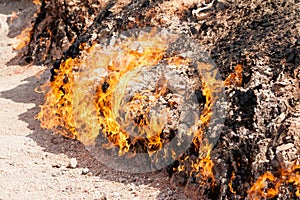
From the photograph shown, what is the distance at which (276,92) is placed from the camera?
6.93 meters

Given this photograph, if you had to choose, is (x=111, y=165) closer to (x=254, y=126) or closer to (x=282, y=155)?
(x=254, y=126)

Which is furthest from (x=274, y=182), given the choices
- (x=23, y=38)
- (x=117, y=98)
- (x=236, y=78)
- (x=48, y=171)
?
(x=23, y=38)

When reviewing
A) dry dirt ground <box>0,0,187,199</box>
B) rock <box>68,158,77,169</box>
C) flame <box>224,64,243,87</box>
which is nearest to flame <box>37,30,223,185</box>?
flame <box>224,64,243,87</box>

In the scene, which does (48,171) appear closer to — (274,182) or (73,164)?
(73,164)

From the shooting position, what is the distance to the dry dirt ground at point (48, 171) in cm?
750

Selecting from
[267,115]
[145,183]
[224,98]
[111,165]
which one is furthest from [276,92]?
[111,165]

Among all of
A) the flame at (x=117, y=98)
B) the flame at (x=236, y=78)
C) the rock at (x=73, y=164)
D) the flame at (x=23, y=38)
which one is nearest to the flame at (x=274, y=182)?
the flame at (x=117, y=98)

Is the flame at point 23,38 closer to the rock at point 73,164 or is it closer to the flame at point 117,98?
the flame at point 117,98

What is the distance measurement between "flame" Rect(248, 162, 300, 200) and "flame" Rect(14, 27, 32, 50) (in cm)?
1197

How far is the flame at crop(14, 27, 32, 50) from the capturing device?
16.4m

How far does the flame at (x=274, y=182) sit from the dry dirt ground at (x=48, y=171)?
142 cm

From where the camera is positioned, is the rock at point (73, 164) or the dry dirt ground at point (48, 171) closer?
the dry dirt ground at point (48, 171)

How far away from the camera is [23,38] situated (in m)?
17.1

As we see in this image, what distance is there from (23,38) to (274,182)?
1321 cm
